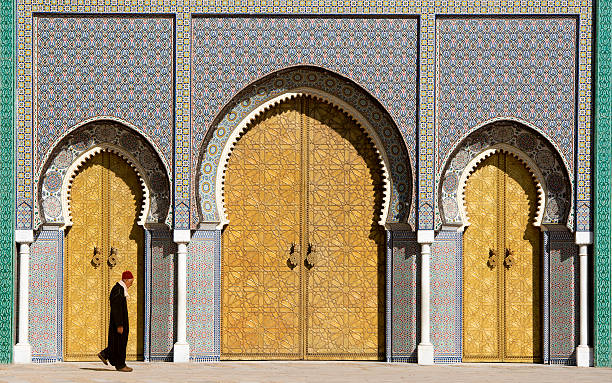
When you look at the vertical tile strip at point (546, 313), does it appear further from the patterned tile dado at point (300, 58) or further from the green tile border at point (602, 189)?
the patterned tile dado at point (300, 58)

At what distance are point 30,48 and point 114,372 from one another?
9.84 feet

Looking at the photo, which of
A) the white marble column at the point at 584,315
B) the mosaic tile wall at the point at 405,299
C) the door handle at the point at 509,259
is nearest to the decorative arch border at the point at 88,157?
the mosaic tile wall at the point at 405,299

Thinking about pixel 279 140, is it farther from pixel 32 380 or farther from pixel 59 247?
pixel 32 380

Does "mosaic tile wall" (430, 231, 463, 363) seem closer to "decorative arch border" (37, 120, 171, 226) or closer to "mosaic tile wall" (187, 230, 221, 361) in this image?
"mosaic tile wall" (187, 230, 221, 361)

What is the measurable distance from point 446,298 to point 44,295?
362 cm

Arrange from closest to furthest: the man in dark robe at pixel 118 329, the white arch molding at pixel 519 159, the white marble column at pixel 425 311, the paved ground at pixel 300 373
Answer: the paved ground at pixel 300 373, the man in dark robe at pixel 118 329, the white marble column at pixel 425 311, the white arch molding at pixel 519 159

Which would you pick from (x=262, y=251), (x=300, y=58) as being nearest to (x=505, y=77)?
(x=300, y=58)

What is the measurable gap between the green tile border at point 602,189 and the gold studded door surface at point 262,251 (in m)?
2.68

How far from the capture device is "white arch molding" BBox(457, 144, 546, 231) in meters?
10.3

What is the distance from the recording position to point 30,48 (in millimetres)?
10086

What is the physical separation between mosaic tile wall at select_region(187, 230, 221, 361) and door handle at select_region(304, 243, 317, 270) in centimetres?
86

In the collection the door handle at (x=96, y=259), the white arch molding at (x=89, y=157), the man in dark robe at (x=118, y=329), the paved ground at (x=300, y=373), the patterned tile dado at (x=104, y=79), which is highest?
the patterned tile dado at (x=104, y=79)

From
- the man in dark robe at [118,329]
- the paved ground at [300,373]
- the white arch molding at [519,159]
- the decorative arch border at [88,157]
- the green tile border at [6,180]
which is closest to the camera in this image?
the paved ground at [300,373]

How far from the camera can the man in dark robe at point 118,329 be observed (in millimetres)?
9328
